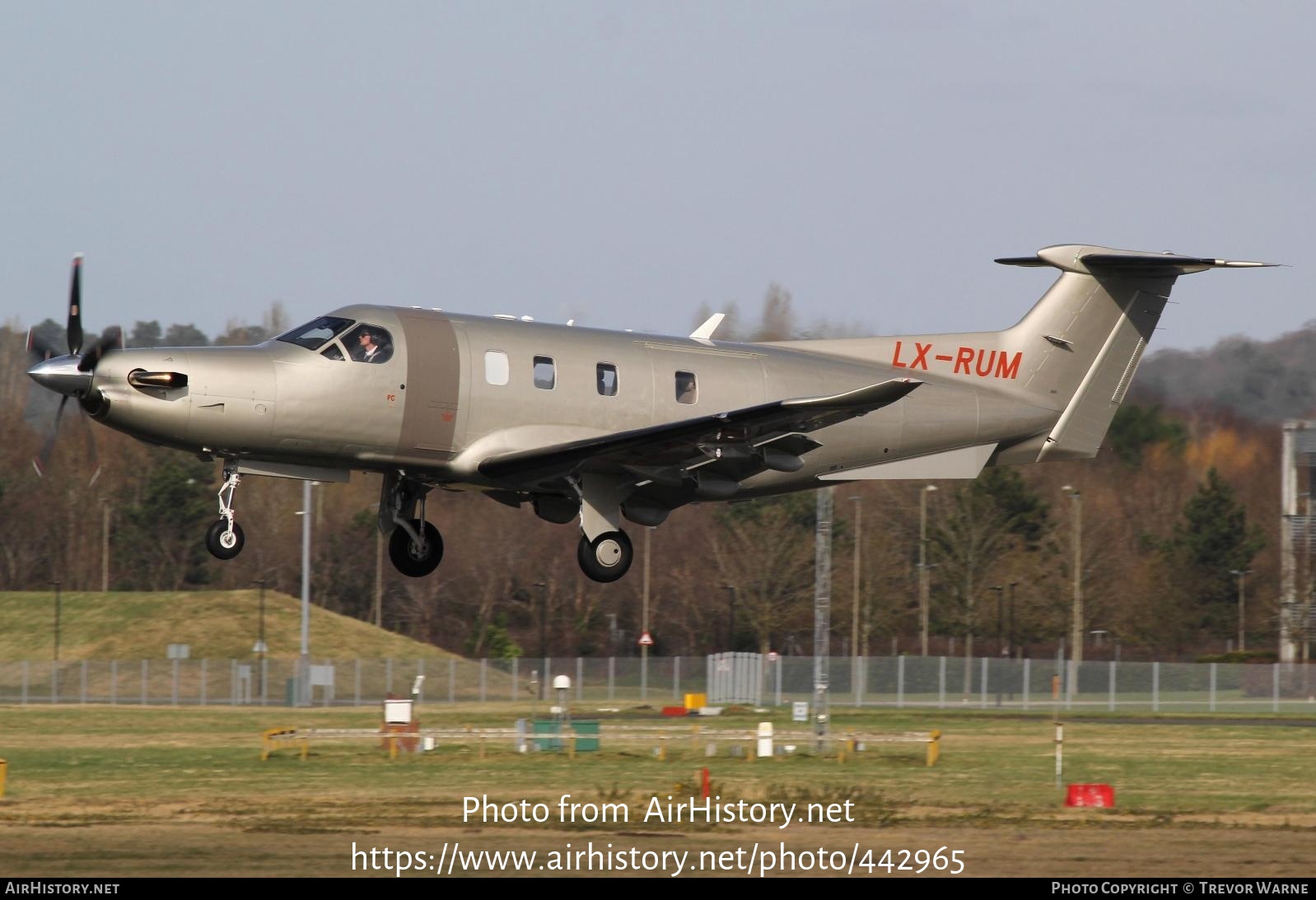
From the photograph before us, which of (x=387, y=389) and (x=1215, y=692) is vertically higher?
(x=387, y=389)

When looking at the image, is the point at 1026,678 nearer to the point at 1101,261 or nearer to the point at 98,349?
the point at 1101,261

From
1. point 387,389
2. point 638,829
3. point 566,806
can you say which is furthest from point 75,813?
point 387,389

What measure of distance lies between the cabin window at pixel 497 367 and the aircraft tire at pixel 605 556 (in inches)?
110

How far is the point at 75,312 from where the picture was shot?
24250mm

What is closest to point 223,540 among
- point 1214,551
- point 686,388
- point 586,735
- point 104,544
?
point 686,388

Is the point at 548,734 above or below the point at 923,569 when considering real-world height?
below

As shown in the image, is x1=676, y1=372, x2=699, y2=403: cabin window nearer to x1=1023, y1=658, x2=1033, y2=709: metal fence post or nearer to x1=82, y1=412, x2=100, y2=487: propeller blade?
x1=82, y1=412, x2=100, y2=487: propeller blade

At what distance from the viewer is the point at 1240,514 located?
98.5 m

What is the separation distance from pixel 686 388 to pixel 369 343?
195 inches

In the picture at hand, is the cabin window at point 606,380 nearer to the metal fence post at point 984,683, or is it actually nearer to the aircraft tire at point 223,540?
Answer: the aircraft tire at point 223,540

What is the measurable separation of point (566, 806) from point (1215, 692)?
4351cm
